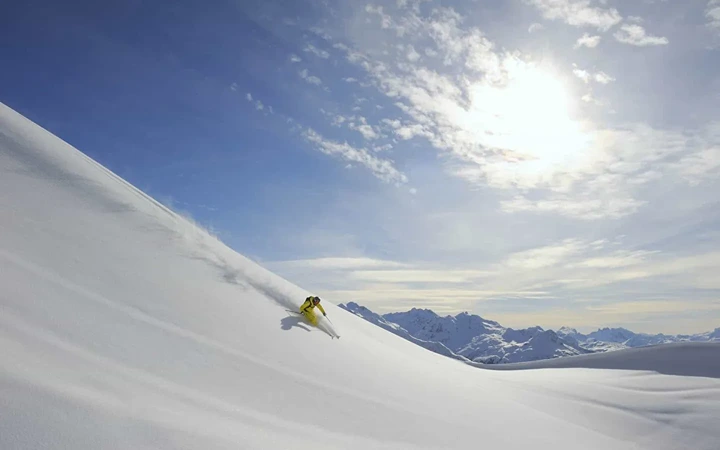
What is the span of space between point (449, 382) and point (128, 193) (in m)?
12.5

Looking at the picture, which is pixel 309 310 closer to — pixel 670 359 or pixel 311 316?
pixel 311 316

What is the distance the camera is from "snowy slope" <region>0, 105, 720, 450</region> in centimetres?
486

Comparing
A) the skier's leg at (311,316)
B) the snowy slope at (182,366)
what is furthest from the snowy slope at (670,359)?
the skier's leg at (311,316)

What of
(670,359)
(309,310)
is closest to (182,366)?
(309,310)

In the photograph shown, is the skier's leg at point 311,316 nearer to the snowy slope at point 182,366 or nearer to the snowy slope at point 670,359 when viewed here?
the snowy slope at point 182,366

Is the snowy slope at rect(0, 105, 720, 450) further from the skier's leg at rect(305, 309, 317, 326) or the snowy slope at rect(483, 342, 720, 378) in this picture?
the snowy slope at rect(483, 342, 720, 378)

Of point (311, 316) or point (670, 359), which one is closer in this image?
point (311, 316)

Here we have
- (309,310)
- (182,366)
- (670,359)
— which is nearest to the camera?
(182,366)

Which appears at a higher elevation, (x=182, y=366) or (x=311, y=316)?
(x=311, y=316)

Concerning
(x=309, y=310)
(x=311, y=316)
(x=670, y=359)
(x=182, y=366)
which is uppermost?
(x=309, y=310)

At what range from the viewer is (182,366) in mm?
6859

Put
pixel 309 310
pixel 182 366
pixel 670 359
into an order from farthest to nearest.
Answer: pixel 670 359, pixel 309 310, pixel 182 366

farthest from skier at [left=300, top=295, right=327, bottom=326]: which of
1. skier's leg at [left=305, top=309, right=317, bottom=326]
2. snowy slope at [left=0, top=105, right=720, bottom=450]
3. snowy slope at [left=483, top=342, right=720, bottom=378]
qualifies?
snowy slope at [left=483, top=342, right=720, bottom=378]

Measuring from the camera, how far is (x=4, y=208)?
8992mm
